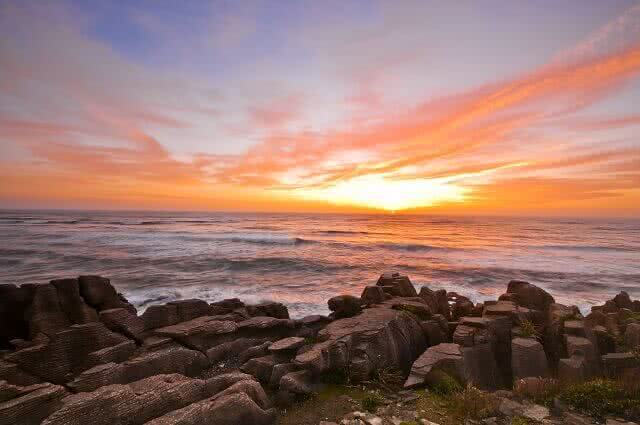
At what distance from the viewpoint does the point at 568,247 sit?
186 ft

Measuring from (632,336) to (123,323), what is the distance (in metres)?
18.3

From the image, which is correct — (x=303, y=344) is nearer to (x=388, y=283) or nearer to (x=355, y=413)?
(x=355, y=413)

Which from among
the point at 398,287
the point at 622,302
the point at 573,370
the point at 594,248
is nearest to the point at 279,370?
the point at 573,370

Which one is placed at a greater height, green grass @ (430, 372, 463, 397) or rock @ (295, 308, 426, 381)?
rock @ (295, 308, 426, 381)

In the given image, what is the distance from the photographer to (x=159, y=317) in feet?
39.9

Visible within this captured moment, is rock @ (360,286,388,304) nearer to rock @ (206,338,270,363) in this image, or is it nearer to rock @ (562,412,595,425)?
rock @ (206,338,270,363)

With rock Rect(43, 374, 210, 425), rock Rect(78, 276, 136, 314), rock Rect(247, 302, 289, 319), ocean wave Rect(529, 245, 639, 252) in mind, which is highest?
rock Rect(78, 276, 136, 314)

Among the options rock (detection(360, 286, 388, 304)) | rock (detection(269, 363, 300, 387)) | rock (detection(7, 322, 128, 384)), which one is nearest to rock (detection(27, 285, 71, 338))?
rock (detection(7, 322, 128, 384))

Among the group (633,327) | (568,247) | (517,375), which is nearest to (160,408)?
(517,375)

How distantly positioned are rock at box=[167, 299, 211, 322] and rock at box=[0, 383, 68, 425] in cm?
593

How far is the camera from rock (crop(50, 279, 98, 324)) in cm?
1184

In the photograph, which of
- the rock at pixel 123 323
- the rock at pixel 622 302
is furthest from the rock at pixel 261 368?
the rock at pixel 622 302

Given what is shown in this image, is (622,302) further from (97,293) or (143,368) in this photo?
(97,293)

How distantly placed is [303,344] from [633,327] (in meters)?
12.0
